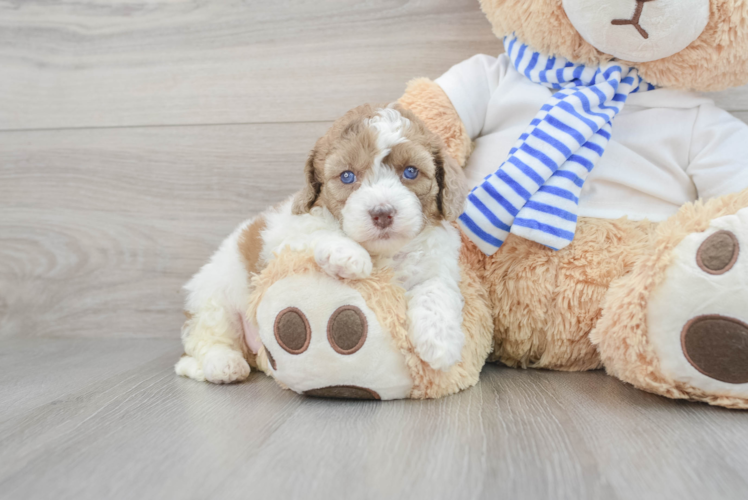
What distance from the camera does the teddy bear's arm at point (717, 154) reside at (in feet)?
4.03

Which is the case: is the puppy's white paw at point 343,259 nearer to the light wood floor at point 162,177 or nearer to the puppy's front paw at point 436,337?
the puppy's front paw at point 436,337

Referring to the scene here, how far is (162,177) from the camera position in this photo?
1.79 m

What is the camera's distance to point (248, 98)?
173cm

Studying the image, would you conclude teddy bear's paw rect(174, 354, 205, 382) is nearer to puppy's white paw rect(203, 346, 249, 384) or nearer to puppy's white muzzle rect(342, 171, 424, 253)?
puppy's white paw rect(203, 346, 249, 384)

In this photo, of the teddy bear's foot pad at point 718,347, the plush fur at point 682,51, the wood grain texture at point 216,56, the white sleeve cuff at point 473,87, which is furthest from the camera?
the wood grain texture at point 216,56

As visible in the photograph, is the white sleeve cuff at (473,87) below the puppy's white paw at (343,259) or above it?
above

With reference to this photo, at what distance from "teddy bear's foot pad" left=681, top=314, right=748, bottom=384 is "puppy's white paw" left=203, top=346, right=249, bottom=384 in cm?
93

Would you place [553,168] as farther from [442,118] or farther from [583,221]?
[442,118]

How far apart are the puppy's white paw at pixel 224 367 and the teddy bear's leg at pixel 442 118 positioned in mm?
708

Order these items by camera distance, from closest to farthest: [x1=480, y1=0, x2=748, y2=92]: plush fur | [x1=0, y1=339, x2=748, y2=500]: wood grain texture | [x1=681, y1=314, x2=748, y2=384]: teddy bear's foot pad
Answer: [x1=0, y1=339, x2=748, y2=500]: wood grain texture < [x1=681, y1=314, x2=748, y2=384]: teddy bear's foot pad < [x1=480, y1=0, x2=748, y2=92]: plush fur

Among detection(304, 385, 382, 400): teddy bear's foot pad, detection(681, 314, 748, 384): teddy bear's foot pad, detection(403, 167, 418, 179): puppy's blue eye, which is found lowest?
detection(304, 385, 382, 400): teddy bear's foot pad

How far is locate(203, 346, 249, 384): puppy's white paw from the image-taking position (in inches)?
50.8

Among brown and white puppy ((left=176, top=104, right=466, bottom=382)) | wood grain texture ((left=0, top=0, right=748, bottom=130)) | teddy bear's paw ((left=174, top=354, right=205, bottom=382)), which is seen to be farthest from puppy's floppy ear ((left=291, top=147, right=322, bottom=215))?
wood grain texture ((left=0, top=0, right=748, bottom=130))

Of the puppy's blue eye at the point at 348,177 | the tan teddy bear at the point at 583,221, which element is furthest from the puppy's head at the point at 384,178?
the tan teddy bear at the point at 583,221
